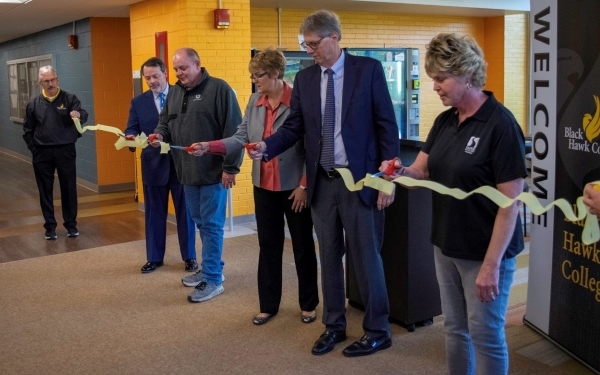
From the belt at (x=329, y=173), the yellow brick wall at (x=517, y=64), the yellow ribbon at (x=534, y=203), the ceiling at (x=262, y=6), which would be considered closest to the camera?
the yellow ribbon at (x=534, y=203)

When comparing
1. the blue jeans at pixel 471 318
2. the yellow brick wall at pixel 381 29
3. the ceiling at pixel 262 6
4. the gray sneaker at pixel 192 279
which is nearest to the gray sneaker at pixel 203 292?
the gray sneaker at pixel 192 279

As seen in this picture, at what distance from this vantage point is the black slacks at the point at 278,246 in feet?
13.1

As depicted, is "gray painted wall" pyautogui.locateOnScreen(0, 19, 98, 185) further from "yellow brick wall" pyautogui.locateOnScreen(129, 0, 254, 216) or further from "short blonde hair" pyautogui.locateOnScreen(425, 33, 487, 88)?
"short blonde hair" pyautogui.locateOnScreen(425, 33, 487, 88)

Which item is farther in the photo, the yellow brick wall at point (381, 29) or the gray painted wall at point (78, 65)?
the gray painted wall at point (78, 65)

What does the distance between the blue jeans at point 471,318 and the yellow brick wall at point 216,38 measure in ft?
15.6

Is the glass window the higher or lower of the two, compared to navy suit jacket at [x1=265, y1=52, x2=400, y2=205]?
higher

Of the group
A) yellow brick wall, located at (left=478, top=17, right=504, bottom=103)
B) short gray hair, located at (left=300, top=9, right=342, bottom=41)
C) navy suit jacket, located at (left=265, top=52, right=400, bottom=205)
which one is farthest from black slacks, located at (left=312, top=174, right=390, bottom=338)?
yellow brick wall, located at (left=478, top=17, right=504, bottom=103)

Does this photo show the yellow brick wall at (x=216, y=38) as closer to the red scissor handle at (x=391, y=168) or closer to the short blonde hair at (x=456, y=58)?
the red scissor handle at (x=391, y=168)

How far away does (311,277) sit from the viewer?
415 centimetres

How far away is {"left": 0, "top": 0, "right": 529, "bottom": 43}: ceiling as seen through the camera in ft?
26.7

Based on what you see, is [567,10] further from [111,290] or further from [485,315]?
[111,290]

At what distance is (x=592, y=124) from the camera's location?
3207 mm

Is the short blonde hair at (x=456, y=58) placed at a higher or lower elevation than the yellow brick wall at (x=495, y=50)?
lower

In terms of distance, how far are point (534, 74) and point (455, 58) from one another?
1.54 m
